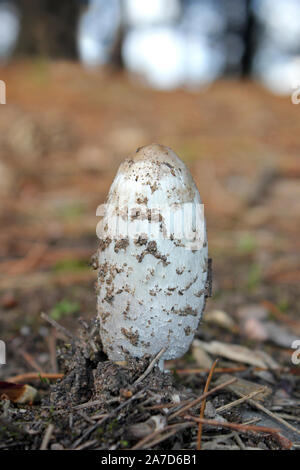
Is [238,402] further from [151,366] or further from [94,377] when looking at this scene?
[94,377]

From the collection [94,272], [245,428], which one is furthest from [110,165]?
[245,428]

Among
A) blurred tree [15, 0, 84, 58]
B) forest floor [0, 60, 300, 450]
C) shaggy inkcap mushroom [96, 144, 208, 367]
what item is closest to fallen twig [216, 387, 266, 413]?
forest floor [0, 60, 300, 450]

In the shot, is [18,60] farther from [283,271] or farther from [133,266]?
[133,266]

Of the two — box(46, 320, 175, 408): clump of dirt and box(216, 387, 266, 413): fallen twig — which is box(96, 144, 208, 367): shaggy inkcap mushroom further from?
box(216, 387, 266, 413): fallen twig

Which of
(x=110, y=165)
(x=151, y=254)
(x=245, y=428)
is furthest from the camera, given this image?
(x=110, y=165)

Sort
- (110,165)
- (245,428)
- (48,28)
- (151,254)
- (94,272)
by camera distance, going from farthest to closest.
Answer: (48,28), (110,165), (94,272), (151,254), (245,428)

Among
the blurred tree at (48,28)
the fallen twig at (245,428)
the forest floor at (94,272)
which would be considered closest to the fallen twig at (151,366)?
the forest floor at (94,272)

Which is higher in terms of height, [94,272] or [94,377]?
[94,272]

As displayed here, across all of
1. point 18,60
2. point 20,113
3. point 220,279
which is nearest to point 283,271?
point 220,279
